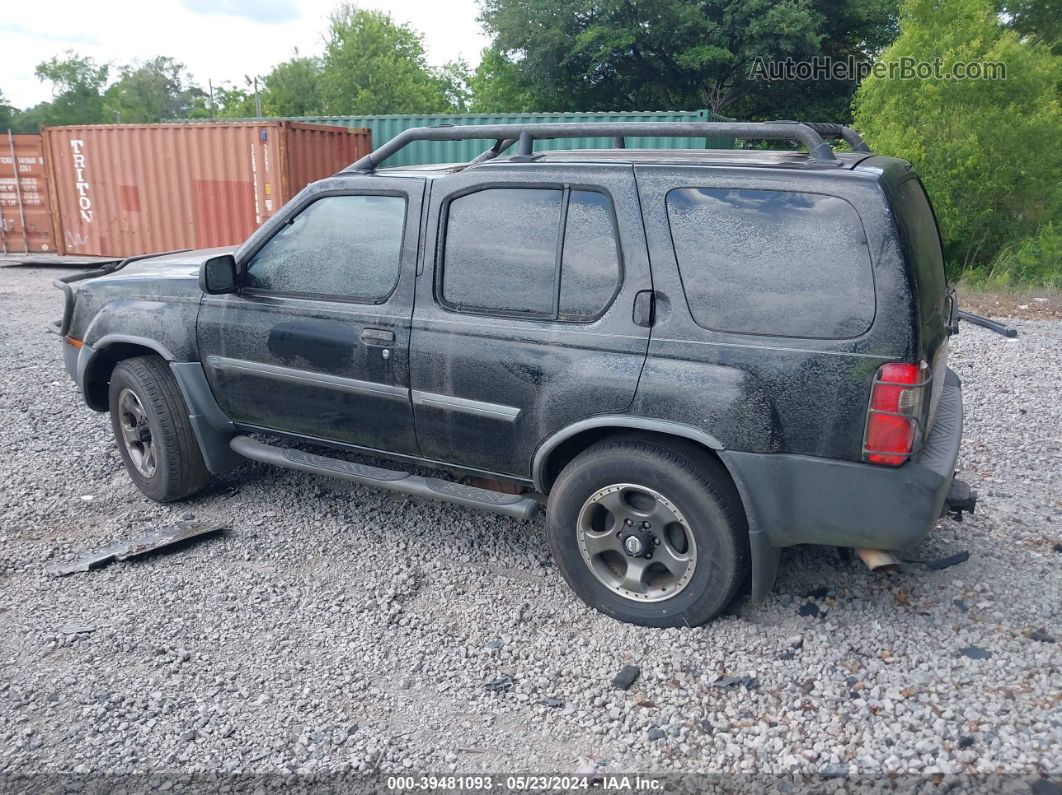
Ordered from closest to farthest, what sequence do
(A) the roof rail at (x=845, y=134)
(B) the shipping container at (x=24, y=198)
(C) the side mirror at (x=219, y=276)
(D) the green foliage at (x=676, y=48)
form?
(A) the roof rail at (x=845, y=134), (C) the side mirror at (x=219, y=276), (B) the shipping container at (x=24, y=198), (D) the green foliage at (x=676, y=48)

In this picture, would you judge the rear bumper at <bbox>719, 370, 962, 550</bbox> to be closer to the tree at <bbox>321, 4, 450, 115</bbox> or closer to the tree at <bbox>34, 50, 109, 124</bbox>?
the tree at <bbox>321, 4, 450, 115</bbox>

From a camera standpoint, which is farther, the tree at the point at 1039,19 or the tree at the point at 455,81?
the tree at the point at 455,81

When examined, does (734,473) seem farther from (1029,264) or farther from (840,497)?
(1029,264)

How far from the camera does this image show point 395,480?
402cm

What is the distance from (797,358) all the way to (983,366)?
5922 mm

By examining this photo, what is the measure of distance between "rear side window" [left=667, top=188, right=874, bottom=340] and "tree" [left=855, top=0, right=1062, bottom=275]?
1189cm

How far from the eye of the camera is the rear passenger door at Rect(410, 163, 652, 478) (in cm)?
339

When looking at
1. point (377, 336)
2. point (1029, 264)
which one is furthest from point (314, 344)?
point (1029, 264)

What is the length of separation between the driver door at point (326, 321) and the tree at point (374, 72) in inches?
1826

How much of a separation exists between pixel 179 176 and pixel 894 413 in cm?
1605

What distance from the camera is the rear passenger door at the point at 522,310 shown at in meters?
3.39

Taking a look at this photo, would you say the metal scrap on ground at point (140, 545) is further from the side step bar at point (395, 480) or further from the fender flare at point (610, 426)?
the fender flare at point (610, 426)

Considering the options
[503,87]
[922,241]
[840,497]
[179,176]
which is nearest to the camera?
[840,497]

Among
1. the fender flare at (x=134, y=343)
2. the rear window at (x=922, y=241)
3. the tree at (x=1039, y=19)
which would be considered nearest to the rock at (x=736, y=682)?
the rear window at (x=922, y=241)
